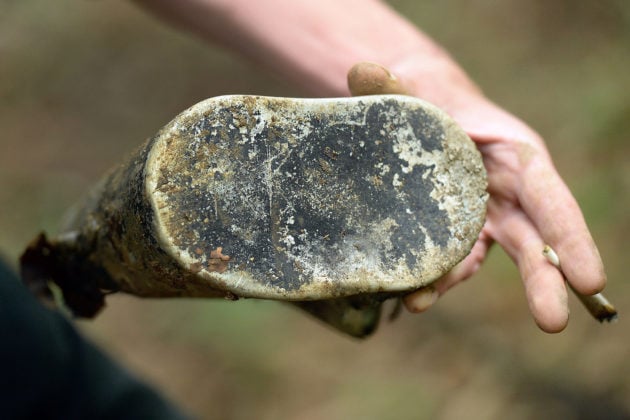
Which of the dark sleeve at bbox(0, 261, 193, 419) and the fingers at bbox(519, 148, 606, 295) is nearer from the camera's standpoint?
the fingers at bbox(519, 148, 606, 295)

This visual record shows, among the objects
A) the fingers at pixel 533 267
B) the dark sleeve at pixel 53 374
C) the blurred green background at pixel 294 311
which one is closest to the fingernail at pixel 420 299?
the fingers at pixel 533 267

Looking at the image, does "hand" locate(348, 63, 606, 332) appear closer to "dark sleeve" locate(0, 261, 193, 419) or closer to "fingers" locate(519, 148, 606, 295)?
"fingers" locate(519, 148, 606, 295)

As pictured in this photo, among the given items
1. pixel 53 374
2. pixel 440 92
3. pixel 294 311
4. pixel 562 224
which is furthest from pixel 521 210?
pixel 294 311

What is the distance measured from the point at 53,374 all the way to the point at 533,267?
864 millimetres

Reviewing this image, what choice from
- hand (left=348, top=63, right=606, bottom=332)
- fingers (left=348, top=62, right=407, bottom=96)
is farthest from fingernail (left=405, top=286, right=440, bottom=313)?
fingers (left=348, top=62, right=407, bottom=96)

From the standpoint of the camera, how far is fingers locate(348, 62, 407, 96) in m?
0.96

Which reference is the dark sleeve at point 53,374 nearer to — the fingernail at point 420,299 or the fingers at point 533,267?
the fingernail at point 420,299

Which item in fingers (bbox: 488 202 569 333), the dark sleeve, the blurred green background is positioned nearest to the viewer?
fingers (bbox: 488 202 569 333)

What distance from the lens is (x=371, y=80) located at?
96 centimetres

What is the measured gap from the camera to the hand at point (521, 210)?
3.00ft

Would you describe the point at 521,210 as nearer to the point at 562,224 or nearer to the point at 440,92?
the point at 562,224

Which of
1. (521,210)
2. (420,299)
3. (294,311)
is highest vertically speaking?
(521,210)

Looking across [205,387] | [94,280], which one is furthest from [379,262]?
[205,387]

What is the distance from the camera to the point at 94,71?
2779 mm
